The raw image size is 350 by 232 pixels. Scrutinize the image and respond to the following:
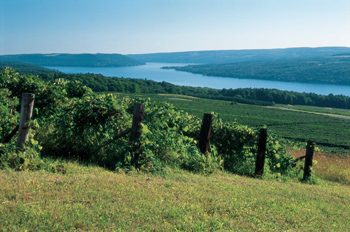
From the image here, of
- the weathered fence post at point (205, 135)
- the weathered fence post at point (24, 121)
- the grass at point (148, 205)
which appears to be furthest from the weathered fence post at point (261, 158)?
the weathered fence post at point (24, 121)

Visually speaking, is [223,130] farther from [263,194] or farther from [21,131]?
[21,131]

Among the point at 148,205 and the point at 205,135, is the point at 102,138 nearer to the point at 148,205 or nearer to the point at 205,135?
the point at 205,135

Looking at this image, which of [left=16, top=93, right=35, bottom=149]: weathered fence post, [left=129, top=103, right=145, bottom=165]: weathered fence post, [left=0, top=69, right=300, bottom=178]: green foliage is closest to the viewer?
[left=16, top=93, right=35, bottom=149]: weathered fence post

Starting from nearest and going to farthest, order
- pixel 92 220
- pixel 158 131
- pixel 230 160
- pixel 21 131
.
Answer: pixel 92 220
pixel 21 131
pixel 158 131
pixel 230 160

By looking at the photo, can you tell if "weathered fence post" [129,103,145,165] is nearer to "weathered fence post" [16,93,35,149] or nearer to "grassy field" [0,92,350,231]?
"grassy field" [0,92,350,231]

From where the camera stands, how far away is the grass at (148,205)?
3996mm

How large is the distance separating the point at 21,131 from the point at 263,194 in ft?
18.4

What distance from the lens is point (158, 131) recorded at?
316 inches

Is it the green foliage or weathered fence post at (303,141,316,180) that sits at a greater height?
the green foliage

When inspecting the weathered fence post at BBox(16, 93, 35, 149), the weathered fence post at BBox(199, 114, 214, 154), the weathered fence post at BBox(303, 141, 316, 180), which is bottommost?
the weathered fence post at BBox(303, 141, 316, 180)

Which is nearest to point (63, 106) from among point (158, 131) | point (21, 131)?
point (21, 131)

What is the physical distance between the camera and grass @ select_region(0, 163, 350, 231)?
4.00m

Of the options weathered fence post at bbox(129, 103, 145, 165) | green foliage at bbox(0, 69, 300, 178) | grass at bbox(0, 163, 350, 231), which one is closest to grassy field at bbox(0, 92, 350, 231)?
grass at bbox(0, 163, 350, 231)

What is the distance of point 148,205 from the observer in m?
4.83
